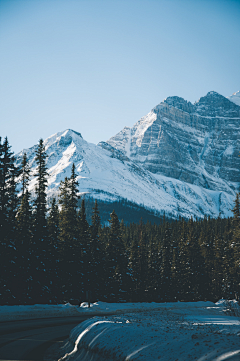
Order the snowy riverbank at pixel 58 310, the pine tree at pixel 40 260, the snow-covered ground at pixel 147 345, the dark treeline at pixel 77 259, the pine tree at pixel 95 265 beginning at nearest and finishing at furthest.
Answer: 1. the snow-covered ground at pixel 147 345
2. the snowy riverbank at pixel 58 310
3. the dark treeline at pixel 77 259
4. the pine tree at pixel 40 260
5. the pine tree at pixel 95 265

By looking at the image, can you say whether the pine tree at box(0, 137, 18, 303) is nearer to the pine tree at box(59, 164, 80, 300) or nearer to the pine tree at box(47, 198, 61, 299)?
the pine tree at box(47, 198, 61, 299)

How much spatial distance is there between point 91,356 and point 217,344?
12.6ft

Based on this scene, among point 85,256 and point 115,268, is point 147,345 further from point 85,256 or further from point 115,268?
point 115,268

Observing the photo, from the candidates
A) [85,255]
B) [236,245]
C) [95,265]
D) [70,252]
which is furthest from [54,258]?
[236,245]

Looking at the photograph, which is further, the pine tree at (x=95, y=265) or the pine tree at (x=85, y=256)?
the pine tree at (x=95, y=265)

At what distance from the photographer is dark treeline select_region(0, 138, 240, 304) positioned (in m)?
31.0

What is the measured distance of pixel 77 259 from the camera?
40.2 meters

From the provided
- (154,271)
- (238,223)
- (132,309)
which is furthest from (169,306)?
(154,271)

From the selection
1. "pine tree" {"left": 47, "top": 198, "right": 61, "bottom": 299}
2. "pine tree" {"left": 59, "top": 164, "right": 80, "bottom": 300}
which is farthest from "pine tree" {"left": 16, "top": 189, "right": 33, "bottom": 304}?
"pine tree" {"left": 59, "top": 164, "right": 80, "bottom": 300}

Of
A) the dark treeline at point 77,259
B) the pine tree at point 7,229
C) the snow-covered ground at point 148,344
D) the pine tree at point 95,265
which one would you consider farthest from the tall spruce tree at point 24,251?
the snow-covered ground at point 148,344

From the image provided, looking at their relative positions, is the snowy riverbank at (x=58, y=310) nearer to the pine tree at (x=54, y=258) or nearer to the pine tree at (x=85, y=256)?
the pine tree at (x=54, y=258)

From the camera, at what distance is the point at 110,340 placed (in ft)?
30.9

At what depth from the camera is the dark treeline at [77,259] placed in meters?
31.0

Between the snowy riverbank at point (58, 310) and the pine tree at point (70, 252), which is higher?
the pine tree at point (70, 252)
